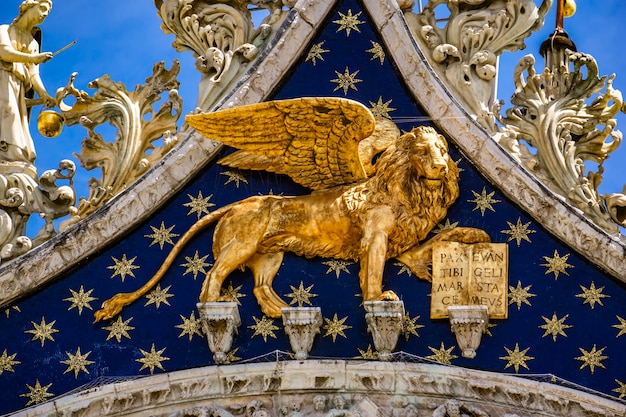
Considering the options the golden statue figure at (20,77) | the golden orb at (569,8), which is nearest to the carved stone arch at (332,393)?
the golden statue figure at (20,77)

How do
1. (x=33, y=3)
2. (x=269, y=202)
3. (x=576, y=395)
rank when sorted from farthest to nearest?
(x=33, y=3) → (x=269, y=202) → (x=576, y=395)

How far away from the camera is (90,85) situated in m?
17.9

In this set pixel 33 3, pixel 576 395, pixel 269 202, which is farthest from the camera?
pixel 33 3

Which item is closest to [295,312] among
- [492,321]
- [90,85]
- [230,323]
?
[230,323]

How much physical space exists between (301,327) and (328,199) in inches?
48.3

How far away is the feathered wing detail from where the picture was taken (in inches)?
659

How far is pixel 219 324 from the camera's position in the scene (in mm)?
16266

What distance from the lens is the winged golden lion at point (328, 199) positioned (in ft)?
54.3

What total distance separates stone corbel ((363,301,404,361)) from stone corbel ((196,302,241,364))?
110 cm

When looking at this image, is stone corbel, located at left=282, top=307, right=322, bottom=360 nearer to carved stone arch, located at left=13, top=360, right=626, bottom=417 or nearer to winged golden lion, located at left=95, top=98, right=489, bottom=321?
carved stone arch, located at left=13, top=360, right=626, bottom=417

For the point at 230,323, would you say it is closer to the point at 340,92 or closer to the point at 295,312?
the point at 295,312

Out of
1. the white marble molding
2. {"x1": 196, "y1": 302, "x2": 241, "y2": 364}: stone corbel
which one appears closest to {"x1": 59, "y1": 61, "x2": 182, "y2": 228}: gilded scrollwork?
the white marble molding

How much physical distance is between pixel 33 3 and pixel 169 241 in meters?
2.75

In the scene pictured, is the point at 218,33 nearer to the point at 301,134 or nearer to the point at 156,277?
the point at 301,134
